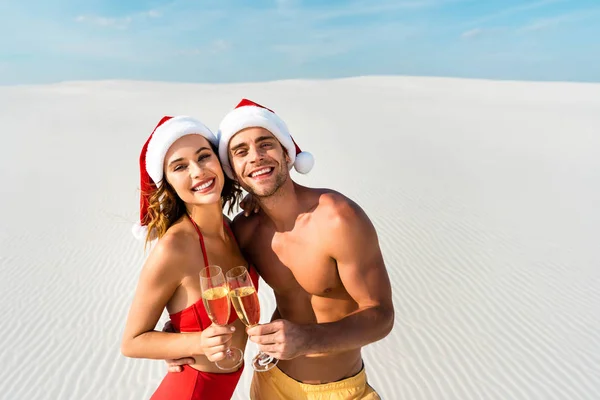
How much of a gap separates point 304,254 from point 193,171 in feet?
2.38

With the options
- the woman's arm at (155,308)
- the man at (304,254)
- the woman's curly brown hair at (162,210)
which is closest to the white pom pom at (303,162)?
the man at (304,254)

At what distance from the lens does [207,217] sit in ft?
8.32

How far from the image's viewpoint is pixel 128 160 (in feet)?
51.2

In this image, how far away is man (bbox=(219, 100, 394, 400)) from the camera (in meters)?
2.31

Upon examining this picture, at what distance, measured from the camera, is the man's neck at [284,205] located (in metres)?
2.51

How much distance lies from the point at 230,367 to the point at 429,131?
1812 centimetres

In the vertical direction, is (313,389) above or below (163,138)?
below

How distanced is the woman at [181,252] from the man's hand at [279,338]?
38 centimetres

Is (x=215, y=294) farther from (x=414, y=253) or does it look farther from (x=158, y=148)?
(x=414, y=253)

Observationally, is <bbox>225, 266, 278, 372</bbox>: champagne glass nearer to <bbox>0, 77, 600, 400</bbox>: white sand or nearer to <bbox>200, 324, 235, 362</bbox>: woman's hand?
<bbox>200, 324, 235, 362</bbox>: woman's hand

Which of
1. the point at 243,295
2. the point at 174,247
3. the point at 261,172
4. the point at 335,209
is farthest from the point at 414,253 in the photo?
the point at 243,295

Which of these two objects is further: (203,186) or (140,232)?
(140,232)

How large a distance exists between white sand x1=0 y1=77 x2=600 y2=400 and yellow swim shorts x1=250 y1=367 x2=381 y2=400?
2267 mm

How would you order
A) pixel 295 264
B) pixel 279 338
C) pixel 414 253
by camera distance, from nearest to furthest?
pixel 279 338 < pixel 295 264 < pixel 414 253
